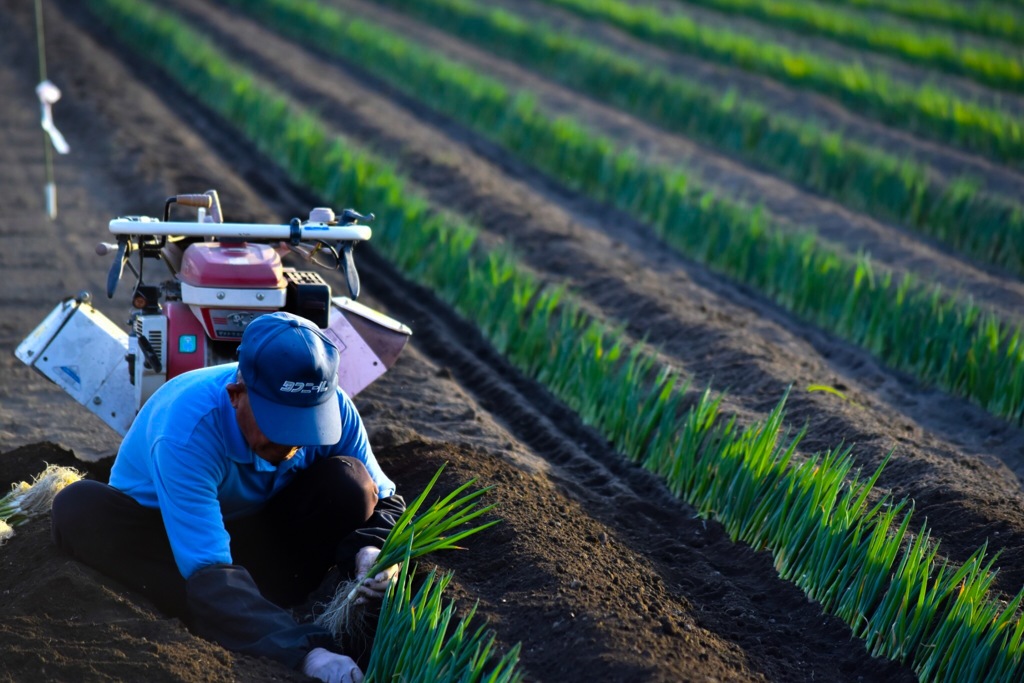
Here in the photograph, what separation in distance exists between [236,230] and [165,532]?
110cm

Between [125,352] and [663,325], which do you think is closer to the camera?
[125,352]

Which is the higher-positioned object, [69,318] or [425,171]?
[69,318]

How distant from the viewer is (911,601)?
3.60 meters

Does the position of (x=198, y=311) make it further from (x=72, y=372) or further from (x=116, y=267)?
(x=72, y=372)

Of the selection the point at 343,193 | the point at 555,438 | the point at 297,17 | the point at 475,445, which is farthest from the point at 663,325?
the point at 297,17

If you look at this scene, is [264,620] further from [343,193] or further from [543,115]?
[543,115]

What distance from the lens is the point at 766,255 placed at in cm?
747

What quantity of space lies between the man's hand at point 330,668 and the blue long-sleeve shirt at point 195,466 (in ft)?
1.08

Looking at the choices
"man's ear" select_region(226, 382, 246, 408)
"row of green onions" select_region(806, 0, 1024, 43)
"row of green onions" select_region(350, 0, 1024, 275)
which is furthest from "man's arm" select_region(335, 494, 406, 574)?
"row of green onions" select_region(806, 0, 1024, 43)

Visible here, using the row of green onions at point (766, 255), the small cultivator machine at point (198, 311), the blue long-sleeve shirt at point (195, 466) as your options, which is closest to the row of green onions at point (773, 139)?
the row of green onions at point (766, 255)

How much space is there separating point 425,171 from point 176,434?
6670mm

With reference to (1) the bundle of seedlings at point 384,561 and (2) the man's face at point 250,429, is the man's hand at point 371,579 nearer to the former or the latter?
(1) the bundle of seedlings at point 384,561

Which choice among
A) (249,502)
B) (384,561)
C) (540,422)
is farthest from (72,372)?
(540,422)

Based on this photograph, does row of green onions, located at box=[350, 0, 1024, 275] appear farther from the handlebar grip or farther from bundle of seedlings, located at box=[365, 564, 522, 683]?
bundle of seedlings, located at box=[365, 564, 522, 683]
